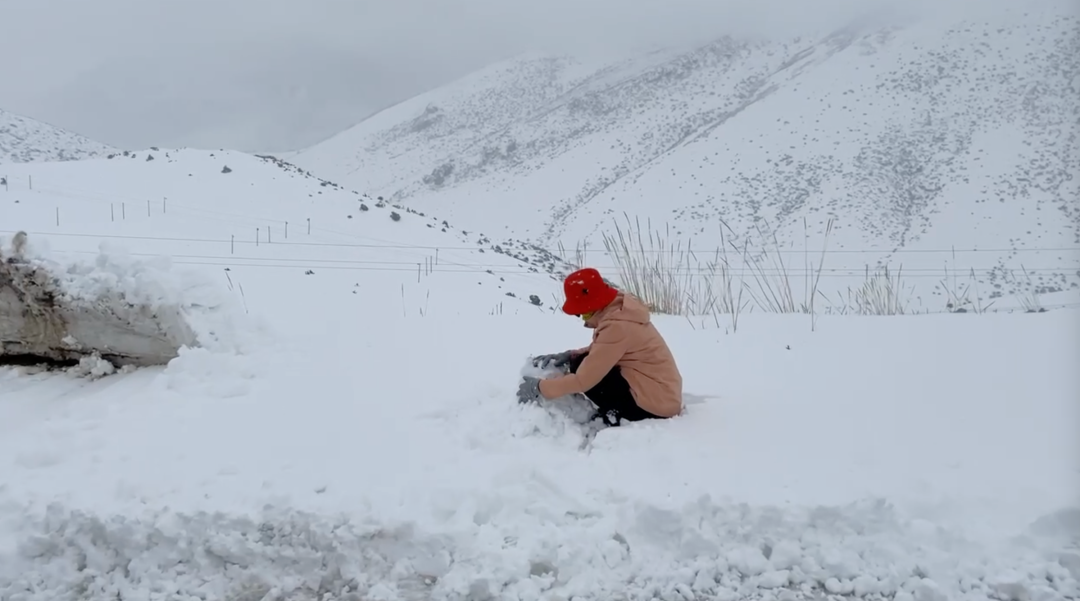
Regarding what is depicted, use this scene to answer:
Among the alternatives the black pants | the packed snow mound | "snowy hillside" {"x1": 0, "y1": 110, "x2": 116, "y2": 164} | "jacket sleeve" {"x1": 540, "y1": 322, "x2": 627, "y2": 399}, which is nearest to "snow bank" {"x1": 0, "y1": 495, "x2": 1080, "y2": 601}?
"jacket sleeve" {"x1": 540, "y1": 322, "x2": 627, "y2": 399}

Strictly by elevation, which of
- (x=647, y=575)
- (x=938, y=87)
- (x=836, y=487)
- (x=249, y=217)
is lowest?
(x=647, y=575)

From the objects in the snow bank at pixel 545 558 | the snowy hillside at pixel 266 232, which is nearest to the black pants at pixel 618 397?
the snow bank at pixel 545 558

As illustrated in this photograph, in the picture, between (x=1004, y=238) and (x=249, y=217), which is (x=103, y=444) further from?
(x=1004, y=238)

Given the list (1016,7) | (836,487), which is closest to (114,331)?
(836,487)

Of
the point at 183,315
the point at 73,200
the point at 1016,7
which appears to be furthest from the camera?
the point at 1016,7

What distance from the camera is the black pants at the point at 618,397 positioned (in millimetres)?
3277

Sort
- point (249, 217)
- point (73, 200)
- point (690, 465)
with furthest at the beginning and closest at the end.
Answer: point (249, 217)
point (73, 200)
point (690, 465)

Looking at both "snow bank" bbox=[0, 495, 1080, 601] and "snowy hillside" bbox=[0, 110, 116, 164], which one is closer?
"snow bank" bbox=[0, 495, 1080, 601]

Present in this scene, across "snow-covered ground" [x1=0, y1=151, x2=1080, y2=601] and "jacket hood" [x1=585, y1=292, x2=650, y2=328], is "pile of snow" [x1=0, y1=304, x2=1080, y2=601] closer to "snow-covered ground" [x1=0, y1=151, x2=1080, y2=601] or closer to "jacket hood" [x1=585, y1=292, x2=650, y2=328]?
"snow-covered ground" [x1=0, y1=151, x2=1080, y2=601]

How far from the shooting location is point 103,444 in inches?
123

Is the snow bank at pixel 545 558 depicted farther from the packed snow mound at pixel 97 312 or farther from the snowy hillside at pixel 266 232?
the snowy hillside at pixel 266 232

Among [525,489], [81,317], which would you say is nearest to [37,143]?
[81,317]

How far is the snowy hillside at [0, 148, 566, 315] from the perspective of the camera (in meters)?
7.75

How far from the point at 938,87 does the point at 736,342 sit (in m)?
36.7
